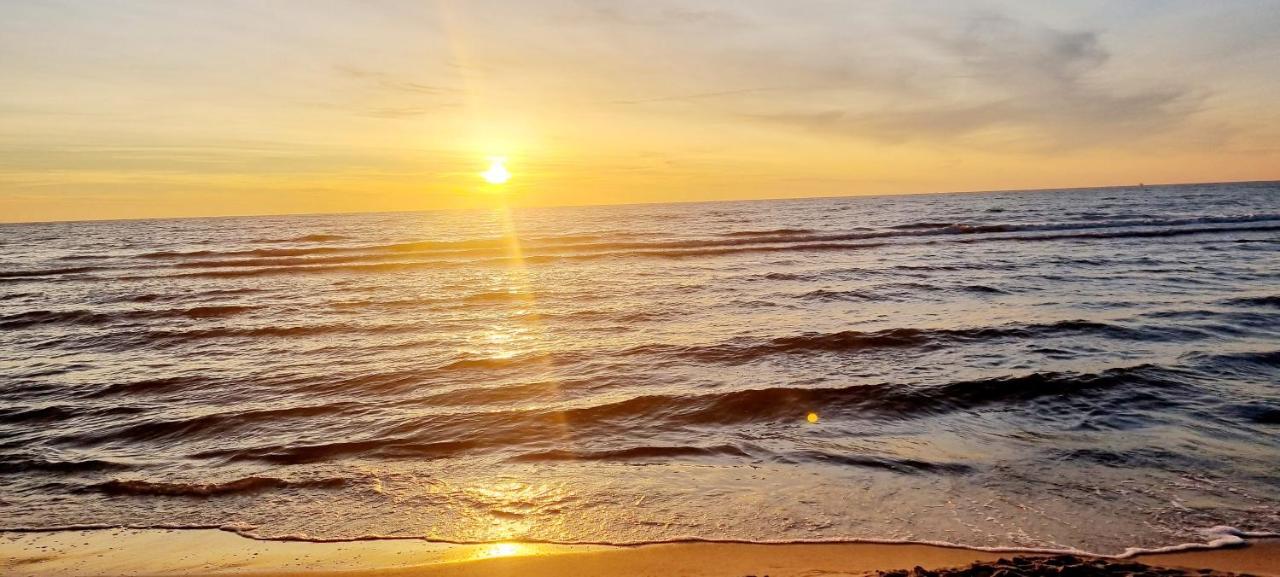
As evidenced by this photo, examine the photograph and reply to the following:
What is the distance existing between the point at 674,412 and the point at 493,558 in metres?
4.44

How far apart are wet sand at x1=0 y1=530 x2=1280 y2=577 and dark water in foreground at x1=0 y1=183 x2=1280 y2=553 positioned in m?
0.24

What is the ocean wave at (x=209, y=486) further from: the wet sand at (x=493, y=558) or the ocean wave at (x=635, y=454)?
the ocean wave at (x=635, y=454)

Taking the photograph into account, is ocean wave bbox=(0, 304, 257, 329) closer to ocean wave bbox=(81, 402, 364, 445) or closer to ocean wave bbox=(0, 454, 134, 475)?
ocean wave bbox=(81, 402, 364, 445)

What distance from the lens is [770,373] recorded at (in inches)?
452

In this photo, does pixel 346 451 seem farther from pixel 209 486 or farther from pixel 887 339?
pixel 887 339

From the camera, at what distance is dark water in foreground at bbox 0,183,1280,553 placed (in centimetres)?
629

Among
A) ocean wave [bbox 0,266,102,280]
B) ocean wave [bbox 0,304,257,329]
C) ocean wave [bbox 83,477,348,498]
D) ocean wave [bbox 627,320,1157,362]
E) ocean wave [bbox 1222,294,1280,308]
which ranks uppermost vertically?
ocean wave [bbox 0,266,102,280]

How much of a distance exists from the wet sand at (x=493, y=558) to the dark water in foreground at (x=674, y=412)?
0.24 metres

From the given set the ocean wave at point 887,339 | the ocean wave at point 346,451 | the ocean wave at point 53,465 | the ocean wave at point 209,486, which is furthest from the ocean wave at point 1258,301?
the ocean wave at point 53,465

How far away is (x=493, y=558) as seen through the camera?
214 inches

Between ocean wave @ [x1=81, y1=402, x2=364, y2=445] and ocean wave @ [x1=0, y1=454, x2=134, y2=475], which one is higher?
ocean wave @ [x1=81, y1=402, x2=364, y2=445]

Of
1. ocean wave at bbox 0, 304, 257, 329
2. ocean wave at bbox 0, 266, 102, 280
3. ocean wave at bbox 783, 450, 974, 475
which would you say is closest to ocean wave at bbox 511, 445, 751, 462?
ocean wave at bbox 783, 450, 974, 475

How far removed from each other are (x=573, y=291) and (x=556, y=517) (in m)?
17.3

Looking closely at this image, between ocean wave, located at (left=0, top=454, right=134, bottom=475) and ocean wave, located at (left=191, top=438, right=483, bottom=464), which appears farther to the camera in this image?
ocean wave, located at (left=191, top=438, right=483, bottom=464)
